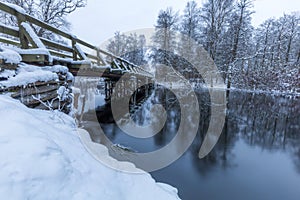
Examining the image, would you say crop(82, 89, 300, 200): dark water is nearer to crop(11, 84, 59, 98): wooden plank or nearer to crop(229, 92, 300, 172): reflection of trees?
crop(229, 92, 300, 172): reflection of trees

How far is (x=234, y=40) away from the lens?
54.5 feet

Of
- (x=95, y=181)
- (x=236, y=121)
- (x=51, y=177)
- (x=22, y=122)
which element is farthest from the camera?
(x=236, y=121)

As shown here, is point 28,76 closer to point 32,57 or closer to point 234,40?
point 32,57

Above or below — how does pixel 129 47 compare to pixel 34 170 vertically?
above

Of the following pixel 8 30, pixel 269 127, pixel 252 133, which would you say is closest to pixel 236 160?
pixel 252 133

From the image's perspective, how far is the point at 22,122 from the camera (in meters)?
1.69

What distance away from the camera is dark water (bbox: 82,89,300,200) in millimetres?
4032

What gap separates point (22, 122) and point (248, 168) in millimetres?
5325

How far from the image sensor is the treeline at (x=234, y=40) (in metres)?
14.7

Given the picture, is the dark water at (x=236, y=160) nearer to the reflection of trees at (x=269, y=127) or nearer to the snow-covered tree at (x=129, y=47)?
the reflection of trees at (x=269, y=127)

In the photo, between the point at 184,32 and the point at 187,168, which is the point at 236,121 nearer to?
the point at 187,168

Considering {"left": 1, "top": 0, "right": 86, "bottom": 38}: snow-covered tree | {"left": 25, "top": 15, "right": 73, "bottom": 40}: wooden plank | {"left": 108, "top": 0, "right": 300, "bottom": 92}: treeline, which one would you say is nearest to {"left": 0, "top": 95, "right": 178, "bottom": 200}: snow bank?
{"left": 25, "top": 15, "right": 73, "bottom": 40}: wooden plank

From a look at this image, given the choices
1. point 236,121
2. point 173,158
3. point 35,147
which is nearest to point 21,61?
point 35,147

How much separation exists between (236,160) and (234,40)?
47.3ft
